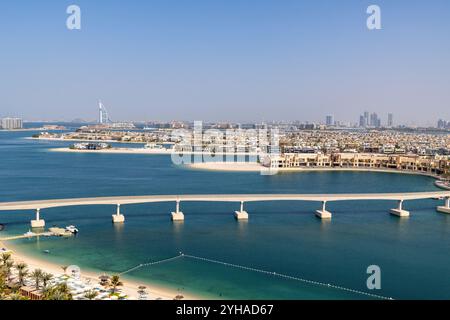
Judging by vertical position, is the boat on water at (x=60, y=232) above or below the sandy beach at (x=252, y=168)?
below

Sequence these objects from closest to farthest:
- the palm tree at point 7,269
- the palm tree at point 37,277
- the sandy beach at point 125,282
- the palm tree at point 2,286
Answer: the palm tree at point 2,286 < the palm tree at point 37,277 < the sandy beach at point 125,282 < the palm tree at point 7,269

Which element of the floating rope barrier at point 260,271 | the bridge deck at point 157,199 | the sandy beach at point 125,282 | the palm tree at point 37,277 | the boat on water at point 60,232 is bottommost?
the floating rope barrier at point 260,271

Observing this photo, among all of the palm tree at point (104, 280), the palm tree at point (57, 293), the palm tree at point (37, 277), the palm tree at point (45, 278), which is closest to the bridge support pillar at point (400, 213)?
the palm tree at point (104, 280)

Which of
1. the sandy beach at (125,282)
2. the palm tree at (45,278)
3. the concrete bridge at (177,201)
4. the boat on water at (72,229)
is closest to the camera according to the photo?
the palm tree at (45,278)

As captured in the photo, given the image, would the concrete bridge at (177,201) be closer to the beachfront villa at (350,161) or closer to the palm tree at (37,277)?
the palm tree at (37,277)

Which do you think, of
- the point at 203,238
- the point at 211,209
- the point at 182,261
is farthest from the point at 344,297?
the point at 211,209
